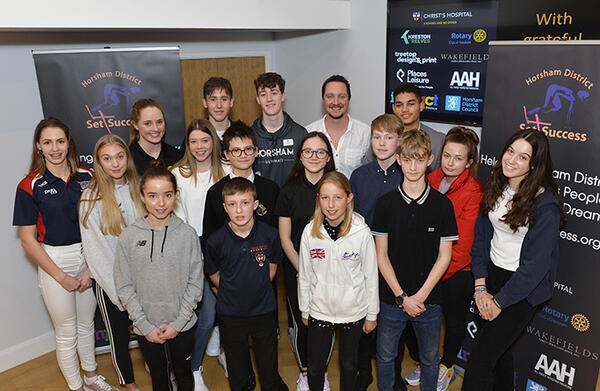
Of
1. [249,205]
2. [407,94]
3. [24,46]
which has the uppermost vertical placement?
[24,46]

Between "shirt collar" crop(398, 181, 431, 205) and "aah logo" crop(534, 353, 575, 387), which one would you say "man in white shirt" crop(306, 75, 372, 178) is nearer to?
"shirt collar" crop(398, 181, 431, 205)

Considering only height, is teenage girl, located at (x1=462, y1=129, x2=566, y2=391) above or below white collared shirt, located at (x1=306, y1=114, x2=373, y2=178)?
below

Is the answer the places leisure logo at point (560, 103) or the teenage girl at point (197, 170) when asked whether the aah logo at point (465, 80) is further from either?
the teenage girl at point (197, 170)

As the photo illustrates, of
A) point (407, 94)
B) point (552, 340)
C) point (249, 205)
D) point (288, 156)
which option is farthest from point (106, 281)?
point (552, 340)

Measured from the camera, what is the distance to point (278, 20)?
3.77 m

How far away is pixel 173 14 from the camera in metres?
3.19

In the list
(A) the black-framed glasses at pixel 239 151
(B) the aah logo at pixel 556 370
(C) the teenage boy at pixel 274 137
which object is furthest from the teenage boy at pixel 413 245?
(C) the teenage boy at pixel 274 137

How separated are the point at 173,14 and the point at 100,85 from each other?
74 centimetres

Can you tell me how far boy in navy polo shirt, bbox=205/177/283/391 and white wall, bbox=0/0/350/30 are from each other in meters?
1.37

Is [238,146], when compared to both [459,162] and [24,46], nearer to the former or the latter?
[459,162]

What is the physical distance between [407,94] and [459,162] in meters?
0.74

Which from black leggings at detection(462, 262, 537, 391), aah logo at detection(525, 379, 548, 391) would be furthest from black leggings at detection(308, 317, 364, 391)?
aah logo at detection(525, 379, 548, 391)

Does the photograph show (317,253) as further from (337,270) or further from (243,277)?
(243,277)

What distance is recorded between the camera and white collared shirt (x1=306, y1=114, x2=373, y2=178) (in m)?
3.41
